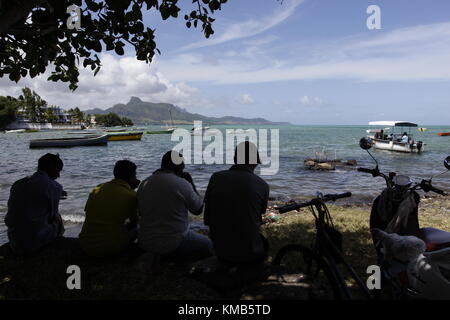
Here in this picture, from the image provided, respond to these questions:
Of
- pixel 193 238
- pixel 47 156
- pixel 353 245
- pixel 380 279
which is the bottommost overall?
Result: pixel 353 245

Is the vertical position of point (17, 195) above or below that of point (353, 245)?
above

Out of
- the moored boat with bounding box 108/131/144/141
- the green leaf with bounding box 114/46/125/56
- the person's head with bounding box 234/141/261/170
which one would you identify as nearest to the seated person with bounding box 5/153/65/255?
the green leaf with bounding box 114/46/125/56

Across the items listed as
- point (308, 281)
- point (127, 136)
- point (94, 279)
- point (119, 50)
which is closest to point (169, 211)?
point (94, 279)

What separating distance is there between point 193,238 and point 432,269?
2849 mm

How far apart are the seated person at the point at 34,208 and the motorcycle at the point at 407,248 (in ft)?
15.1

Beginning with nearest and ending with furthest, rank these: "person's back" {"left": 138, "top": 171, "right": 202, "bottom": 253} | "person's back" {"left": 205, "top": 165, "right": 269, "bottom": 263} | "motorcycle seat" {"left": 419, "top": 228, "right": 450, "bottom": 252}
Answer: "motorcycle seat" {"left": 419, "top": 228, "right": 450, "bottom": 252} < "person's back" {"left": 205, "top": 165, "right": 269, "bottom": 263} < "person's back" {"left": 138, "top": 171, "right": 202, "bottom": 253}

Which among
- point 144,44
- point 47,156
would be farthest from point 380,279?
point 144,44

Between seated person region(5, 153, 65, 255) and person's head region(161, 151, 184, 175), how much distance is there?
1.84m

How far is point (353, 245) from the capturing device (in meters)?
6.99

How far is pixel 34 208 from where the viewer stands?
15.9ft

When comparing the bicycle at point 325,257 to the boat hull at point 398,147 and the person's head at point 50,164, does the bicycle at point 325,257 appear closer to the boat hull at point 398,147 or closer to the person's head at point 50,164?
the person's head at point 50,164

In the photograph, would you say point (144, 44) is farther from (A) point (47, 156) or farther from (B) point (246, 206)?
(B) point (246, 206)

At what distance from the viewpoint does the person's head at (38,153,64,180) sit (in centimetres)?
494

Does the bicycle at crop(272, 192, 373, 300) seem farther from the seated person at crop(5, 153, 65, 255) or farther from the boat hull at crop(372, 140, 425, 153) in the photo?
the boat hull at crop(372, 140, 425, 153)
